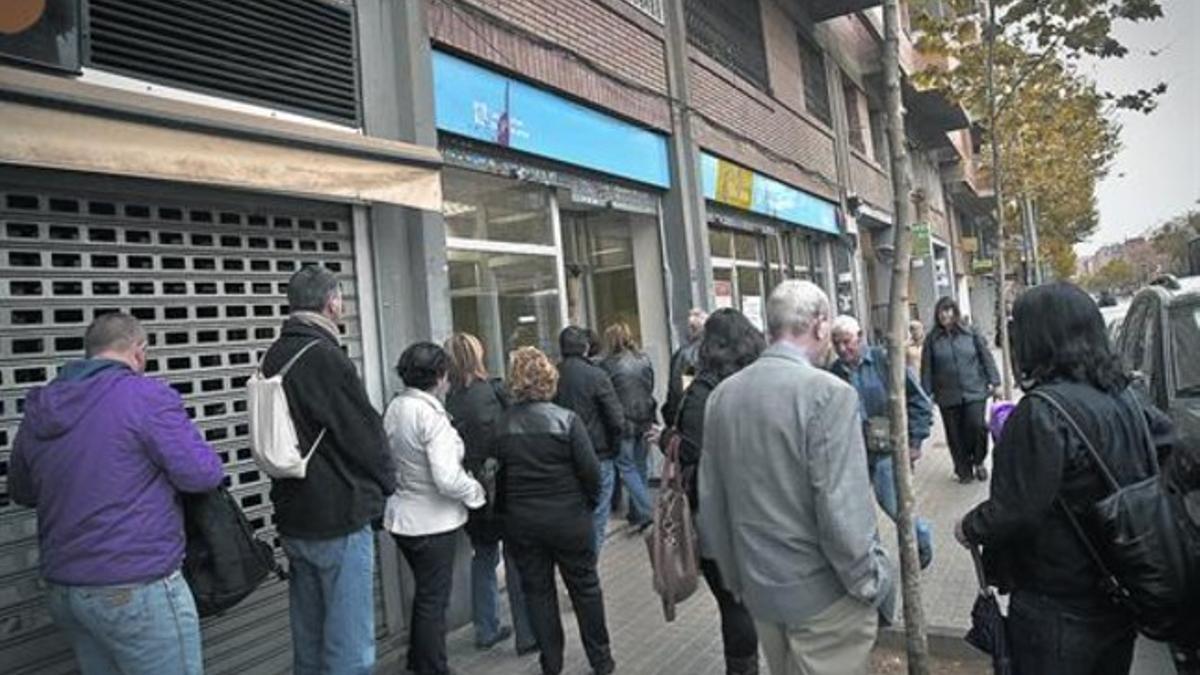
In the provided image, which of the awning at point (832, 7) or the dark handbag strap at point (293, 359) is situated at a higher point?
the awning at point (832, 7)

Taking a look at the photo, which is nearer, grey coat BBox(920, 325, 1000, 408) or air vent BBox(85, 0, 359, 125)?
air vent BBox(85, 0, 359, 125)

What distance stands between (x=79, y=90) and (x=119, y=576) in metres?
2.07

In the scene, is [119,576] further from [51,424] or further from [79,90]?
[79,90]

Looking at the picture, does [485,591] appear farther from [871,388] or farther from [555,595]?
[871,388]

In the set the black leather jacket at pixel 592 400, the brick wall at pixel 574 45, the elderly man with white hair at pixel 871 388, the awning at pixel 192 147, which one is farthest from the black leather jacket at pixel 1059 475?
Result: the brick wall at pixel 574 45

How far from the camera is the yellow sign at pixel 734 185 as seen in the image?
11734 millimetres

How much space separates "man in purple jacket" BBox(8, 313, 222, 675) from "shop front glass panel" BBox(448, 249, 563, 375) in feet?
12.7

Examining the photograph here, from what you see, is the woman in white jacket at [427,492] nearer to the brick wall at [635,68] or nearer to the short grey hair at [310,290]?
the short grey hair at [310,290]

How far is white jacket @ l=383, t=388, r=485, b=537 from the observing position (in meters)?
4.64

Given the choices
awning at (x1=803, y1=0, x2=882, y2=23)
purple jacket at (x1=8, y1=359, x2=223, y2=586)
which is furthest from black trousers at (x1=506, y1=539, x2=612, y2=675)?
awning at (x1=803, y1=0, x2=882, y2=23)

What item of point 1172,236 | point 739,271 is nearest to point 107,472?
point 739,271

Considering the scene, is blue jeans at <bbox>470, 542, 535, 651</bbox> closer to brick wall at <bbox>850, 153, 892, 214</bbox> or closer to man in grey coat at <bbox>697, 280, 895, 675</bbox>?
man in grey coat at <bbox>697, 280, 895, 675</bbox>

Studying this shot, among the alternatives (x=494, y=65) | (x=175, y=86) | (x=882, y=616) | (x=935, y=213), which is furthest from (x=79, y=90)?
(x=935, y=213)

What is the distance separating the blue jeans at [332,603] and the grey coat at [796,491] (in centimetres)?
186
